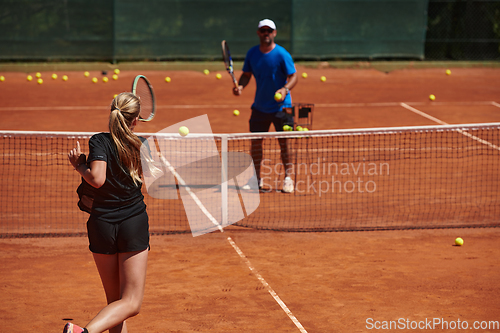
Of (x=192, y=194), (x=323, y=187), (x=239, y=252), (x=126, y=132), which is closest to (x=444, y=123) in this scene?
(x=323, y=187)

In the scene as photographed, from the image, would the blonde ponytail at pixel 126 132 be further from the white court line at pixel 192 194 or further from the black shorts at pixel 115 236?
the white court line at pixel 192 194

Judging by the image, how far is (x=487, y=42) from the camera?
2039cm

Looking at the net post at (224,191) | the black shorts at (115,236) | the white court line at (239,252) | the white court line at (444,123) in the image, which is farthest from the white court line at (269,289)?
the white court line at (444,123)

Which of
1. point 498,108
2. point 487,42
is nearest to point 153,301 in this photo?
point 498,108

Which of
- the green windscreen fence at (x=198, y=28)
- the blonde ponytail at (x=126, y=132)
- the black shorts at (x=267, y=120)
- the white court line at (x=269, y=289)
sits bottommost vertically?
the white court line at (x=269, y=289)

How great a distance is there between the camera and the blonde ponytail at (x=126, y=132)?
Answer: 3.46 m

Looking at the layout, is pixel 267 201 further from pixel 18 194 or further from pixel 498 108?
pixel 498 108

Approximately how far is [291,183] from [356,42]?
39.2 ft

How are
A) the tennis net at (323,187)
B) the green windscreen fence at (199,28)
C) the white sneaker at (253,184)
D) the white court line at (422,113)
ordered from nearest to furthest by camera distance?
the tennis net at (323,187) → the white sneaker at (253,184) → the white court line at (422,113) → the green windscreen fence at (199,28)

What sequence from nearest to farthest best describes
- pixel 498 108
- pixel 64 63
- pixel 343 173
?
1. pixel 343 173
2. pixel 498 108
3. pixel 64 63

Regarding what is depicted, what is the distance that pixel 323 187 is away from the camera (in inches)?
343

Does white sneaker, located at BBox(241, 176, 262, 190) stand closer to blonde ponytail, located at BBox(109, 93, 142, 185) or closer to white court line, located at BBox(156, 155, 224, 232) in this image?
white court line, located at BBox(156, 155, 224, 232)

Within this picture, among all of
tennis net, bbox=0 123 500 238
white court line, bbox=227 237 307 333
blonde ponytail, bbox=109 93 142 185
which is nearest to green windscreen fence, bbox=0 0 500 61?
tennis net, bbox=0 123 500 238

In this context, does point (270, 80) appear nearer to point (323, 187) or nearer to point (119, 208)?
point (323, 187)
